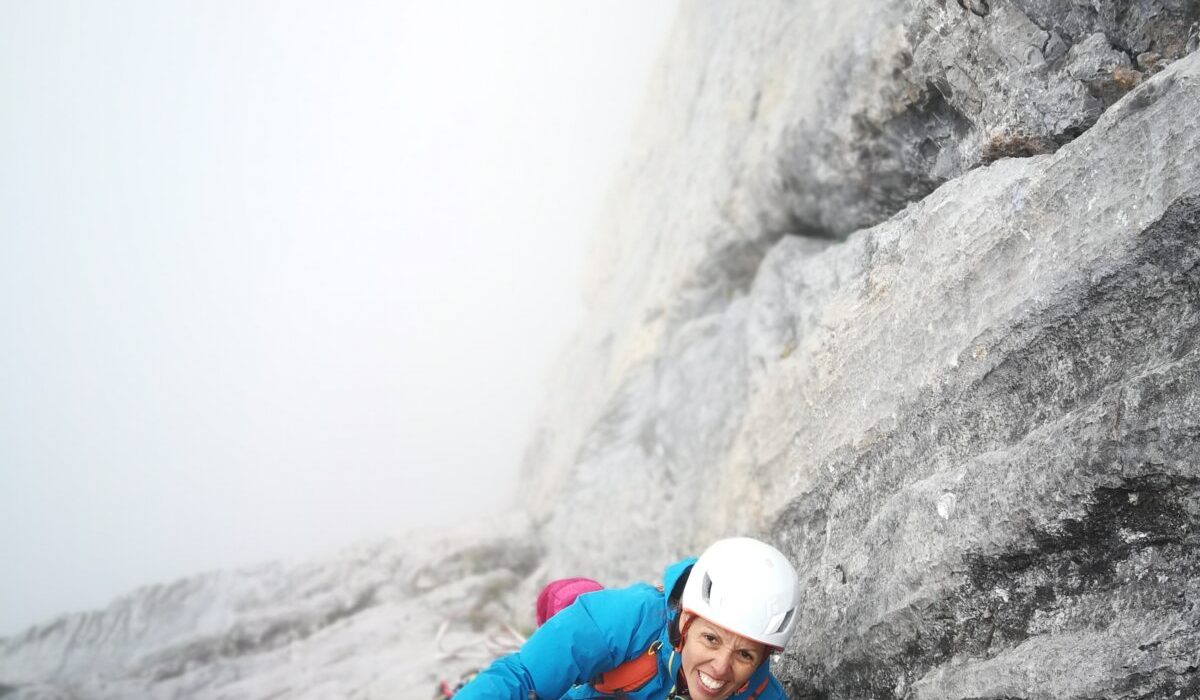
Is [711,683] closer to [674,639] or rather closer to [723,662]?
[723,662]

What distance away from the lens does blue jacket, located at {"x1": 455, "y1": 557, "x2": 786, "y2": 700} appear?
173 inches

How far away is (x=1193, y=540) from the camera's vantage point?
3678mm

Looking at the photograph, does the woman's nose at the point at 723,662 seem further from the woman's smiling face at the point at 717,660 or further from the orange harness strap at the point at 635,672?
the orange harness strap at the point at 635,672

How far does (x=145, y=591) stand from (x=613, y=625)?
19.5 metres

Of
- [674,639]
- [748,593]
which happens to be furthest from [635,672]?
[748,593]

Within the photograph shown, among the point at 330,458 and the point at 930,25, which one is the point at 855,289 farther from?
the point at 330,458

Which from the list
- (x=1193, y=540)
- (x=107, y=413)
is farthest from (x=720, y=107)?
(x=107, y=413)

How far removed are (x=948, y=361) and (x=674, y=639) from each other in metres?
3.04

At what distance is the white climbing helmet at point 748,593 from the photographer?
14.9ft

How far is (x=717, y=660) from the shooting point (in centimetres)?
458

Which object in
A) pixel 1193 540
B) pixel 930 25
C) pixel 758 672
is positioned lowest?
pixel 758 672

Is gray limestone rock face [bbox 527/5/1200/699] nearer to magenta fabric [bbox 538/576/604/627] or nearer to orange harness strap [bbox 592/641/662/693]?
orange harness strap [bbox 592/641/662/693]

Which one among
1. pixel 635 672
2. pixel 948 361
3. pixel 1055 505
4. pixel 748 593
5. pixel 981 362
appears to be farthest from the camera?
pixel 948 361

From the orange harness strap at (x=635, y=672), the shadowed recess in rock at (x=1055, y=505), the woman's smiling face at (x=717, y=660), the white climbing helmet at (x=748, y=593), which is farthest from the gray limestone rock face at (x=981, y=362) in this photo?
the orange harness strap at (x=635, y=672)
